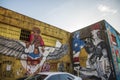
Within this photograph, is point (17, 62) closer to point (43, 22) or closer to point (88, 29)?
point (43, 22)

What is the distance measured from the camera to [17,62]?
36.6 ft

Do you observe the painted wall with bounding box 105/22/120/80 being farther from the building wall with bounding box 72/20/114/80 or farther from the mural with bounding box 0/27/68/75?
the mural with bounding box 0/27/68/75

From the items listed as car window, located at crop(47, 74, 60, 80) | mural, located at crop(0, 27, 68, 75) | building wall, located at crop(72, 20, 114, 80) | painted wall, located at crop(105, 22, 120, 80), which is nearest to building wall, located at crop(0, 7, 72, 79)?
mural, located at crop(0, 27, 68, 75)

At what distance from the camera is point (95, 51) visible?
14.9 m

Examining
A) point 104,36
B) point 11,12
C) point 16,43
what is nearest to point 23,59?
point 16,43

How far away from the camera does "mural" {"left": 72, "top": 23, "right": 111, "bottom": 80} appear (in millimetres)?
13789

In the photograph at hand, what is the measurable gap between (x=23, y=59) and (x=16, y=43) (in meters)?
1.64

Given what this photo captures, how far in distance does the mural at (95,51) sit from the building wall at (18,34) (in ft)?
9.20

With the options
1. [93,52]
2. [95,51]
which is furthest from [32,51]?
[95,51]

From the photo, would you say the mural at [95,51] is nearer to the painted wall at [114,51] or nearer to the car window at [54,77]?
the painted wall at [114,51]

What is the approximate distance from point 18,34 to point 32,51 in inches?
86.3

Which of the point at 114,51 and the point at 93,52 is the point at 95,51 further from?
the point at 114,51

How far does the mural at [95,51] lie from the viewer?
1379 centimetres

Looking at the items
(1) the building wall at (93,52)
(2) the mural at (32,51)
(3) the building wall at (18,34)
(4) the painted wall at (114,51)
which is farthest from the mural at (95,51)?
(2) the mural at (32,51)
